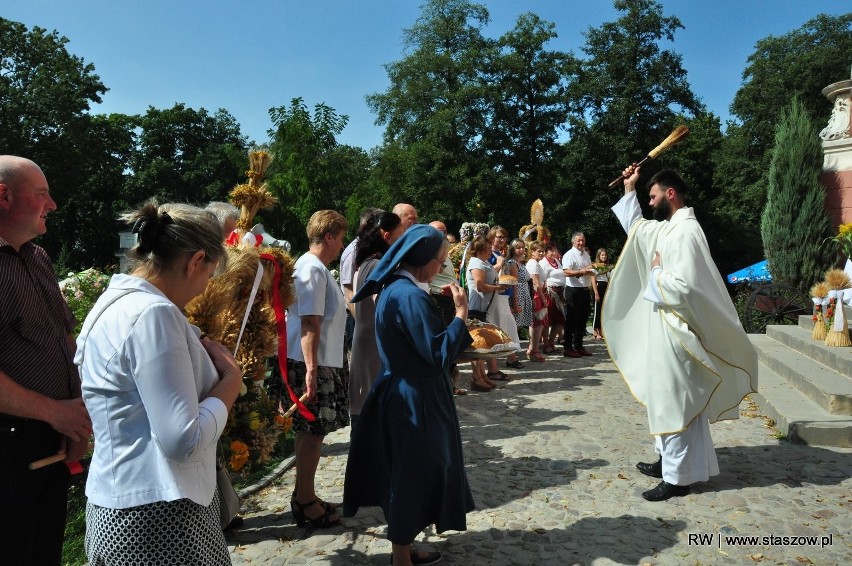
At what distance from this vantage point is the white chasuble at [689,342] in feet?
14.8

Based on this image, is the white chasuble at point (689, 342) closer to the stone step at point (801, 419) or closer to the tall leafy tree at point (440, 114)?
the stone step at point (801, 419)

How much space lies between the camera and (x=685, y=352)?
15.1 ft

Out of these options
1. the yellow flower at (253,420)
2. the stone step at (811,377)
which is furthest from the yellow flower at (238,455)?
the stone step at (811,377)

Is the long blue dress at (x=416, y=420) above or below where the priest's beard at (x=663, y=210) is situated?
below

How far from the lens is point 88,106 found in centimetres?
3206

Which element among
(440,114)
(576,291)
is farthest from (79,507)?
(440,114)

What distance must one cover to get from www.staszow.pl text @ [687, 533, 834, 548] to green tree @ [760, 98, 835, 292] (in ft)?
35.2

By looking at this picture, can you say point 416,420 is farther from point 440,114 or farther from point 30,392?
point 440,114

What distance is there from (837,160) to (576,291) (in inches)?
257

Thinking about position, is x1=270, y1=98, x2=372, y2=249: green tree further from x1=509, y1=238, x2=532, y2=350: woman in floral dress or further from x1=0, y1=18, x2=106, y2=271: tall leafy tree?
x1=0, y1=18, x2=106, y2=271: tall leafy tree

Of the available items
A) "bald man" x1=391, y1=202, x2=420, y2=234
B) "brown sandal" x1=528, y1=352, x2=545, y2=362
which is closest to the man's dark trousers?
"brown sandal" x1=528, y1=352, x2=545, y2=362

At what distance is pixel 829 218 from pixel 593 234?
17.6 meters

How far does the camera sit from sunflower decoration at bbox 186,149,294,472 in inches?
123

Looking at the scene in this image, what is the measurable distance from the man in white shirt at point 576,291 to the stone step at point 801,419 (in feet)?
12.0
